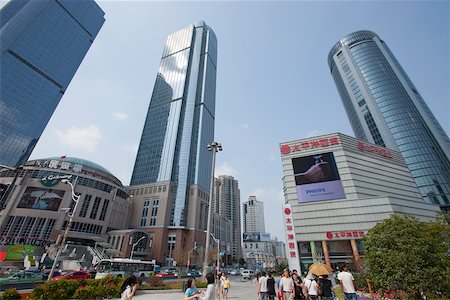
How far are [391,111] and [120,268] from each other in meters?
102

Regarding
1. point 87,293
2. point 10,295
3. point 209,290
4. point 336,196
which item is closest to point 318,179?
point 336,196

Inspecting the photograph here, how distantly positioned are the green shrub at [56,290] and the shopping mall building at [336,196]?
35391 mm

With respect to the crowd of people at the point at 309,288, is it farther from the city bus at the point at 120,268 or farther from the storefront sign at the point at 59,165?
the storefront sign at the point at 59,165

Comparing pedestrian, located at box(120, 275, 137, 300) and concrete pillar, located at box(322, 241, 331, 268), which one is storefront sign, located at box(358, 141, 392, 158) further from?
pedestrian, located at box(120, 275, 137, 300)

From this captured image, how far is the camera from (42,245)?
167ft

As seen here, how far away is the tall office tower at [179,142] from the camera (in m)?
75.1

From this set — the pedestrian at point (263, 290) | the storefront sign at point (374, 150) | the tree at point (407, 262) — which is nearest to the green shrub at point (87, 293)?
the pedestrian at point (263, 290)

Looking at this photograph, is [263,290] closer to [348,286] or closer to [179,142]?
[348,286]

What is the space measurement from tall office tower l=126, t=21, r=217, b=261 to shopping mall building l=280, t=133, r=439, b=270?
133ft

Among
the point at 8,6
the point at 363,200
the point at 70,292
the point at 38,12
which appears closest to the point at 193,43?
the point at 38,12

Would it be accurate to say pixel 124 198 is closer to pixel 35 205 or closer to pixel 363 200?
pixel 35 205

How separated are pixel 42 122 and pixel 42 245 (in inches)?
2283

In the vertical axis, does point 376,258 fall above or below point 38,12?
below

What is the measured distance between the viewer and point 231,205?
156500 millimetres
